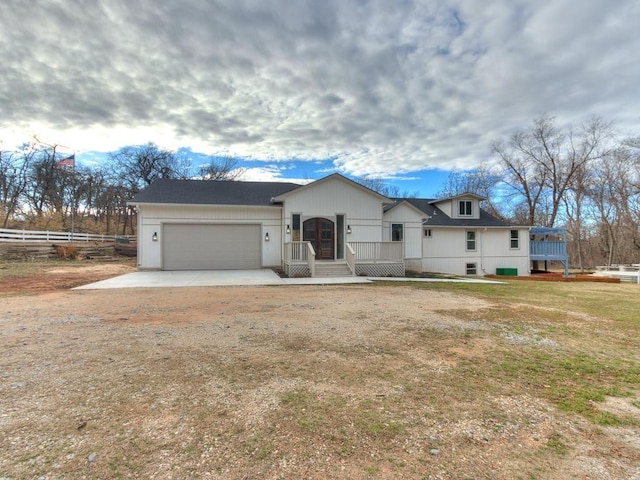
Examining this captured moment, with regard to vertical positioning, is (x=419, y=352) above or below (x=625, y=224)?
below

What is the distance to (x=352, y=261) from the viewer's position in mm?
13312

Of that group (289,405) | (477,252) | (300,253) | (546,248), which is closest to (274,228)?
(300,253)

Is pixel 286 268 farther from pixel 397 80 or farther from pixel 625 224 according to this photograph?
pixel 625 224

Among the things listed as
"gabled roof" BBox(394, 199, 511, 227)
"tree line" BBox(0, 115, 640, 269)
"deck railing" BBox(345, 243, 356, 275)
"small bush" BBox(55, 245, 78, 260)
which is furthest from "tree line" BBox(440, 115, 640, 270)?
"small bush" BBox(55, 245, 78, 260)

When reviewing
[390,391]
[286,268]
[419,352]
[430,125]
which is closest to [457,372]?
[419,352]

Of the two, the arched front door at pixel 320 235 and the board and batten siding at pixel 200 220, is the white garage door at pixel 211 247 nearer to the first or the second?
the board and batten siding at pixel 200 220

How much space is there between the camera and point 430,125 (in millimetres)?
19281

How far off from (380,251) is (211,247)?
802cm

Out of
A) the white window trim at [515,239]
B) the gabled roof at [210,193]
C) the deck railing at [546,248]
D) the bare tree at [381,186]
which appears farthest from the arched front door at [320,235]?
the bare tree at [381,186]

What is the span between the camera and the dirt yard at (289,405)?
6.40 feet

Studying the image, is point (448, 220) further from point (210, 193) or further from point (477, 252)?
point (210, 193)

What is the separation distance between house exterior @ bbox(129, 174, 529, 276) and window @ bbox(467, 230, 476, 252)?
180 inches

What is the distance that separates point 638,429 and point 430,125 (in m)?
19.5

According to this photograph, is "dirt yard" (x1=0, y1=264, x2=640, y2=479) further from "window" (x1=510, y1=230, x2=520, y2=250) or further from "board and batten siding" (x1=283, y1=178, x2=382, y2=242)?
"window" (x1=510, y1=230, x2=520, y2=250)
